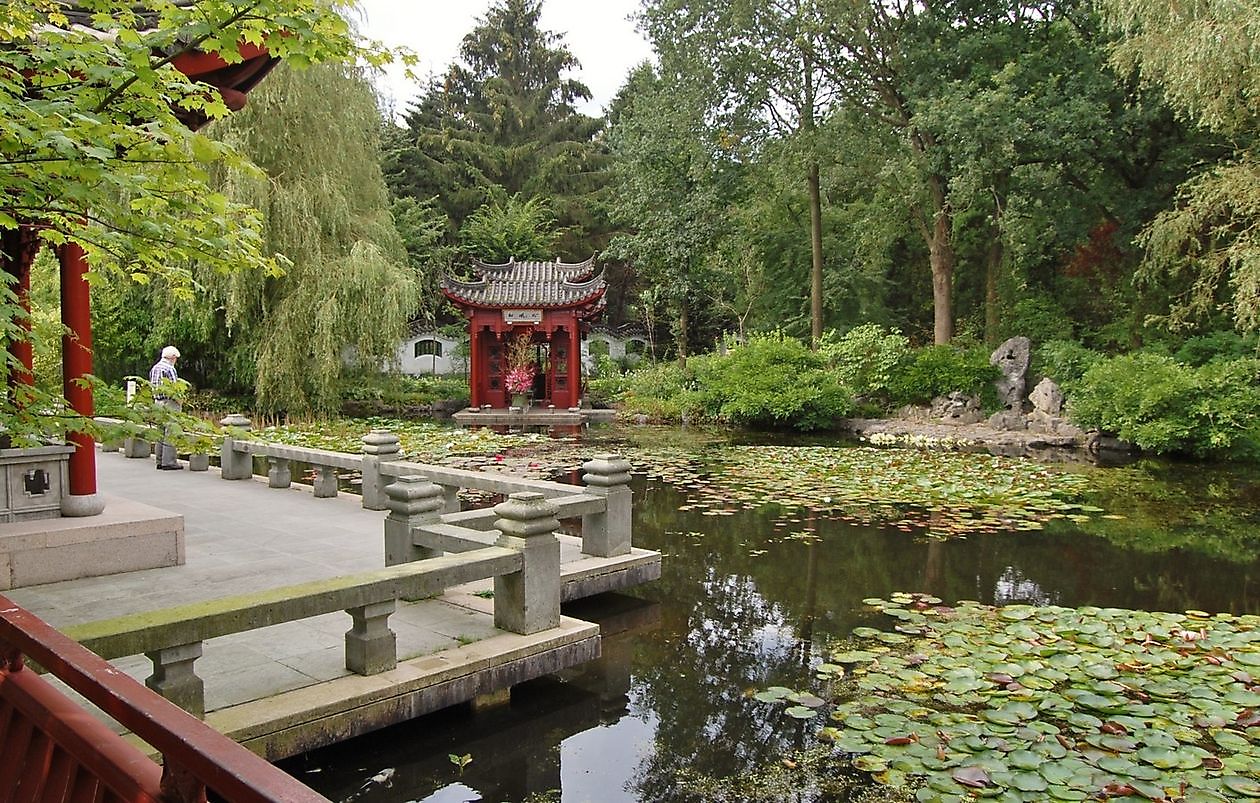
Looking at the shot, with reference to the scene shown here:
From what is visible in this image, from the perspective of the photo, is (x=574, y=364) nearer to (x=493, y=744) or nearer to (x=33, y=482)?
(x=33, y=482)

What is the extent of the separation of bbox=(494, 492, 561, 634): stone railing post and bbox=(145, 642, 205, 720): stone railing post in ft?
5.05

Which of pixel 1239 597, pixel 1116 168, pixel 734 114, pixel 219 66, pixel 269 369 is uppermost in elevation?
pixel 734 114

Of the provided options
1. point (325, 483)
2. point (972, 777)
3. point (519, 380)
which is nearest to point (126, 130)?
point (972, 777)

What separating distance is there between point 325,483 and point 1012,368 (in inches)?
569

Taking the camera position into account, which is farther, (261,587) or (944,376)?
(944,376)

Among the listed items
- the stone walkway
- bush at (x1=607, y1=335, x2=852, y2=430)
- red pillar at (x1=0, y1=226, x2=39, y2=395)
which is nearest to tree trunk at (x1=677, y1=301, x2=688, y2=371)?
bush at (x1=607, y1=335, x2=852, y2=430)

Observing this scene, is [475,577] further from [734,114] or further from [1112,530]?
[734,114]

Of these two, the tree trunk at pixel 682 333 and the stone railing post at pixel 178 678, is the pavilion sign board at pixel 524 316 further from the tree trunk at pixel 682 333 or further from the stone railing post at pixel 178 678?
the stone railing post at pixel 178 678

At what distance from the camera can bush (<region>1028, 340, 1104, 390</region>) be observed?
16453mm

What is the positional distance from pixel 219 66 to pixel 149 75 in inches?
123

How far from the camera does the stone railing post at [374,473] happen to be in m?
7.38

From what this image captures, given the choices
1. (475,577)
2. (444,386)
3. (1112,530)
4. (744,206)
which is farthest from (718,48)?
(475,577)

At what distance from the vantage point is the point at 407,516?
5.18m

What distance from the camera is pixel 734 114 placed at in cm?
1983
